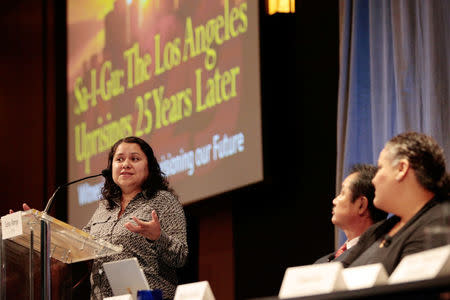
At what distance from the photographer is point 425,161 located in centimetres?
216

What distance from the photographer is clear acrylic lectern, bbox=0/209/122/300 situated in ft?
9.37

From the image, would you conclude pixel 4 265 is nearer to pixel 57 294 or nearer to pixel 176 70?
pixel 57 294

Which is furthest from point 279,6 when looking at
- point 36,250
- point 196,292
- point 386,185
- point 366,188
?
point 196,292

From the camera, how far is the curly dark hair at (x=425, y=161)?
7.02ft

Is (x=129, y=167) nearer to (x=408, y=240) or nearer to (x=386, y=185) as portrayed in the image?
(x=386, y=185)

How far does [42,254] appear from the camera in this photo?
9.37 ft

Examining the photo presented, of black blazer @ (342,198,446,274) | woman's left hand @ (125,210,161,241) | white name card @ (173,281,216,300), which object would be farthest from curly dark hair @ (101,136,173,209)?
black blazer @ (342,198,446,274)

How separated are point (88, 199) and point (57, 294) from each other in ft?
9.51

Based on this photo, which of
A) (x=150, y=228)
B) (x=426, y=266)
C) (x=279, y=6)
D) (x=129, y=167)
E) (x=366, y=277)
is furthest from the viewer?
(x=279, y=6)

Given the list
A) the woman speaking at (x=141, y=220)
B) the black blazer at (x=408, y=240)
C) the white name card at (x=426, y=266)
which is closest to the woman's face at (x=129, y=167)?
the woman speaking at (x=141, y=220)

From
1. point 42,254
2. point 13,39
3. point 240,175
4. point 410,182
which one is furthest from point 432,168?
point 13,39

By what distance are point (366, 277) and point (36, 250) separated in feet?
5.00

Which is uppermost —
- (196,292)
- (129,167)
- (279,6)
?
(279,6)

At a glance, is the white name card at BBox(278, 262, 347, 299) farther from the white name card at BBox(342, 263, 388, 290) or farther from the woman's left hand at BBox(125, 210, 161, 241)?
the woman's left hand at BBox(125, 210, 161, 241)
